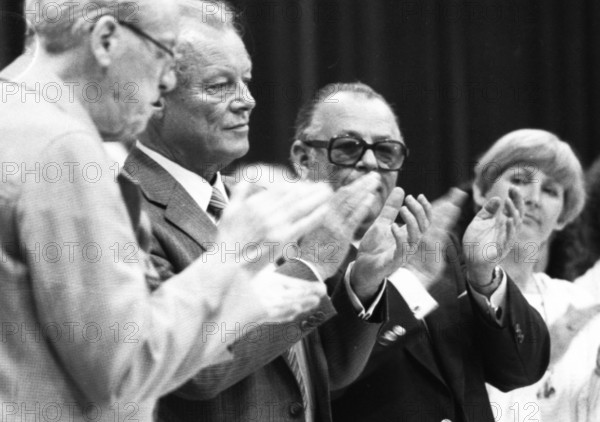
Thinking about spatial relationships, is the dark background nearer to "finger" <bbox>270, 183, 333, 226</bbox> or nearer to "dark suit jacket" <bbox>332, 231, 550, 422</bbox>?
"dark suit jacket" <bbox>332, 231, 550, 422</bbox>

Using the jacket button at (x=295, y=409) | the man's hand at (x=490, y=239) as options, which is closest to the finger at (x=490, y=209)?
the man's hand at (x=490, y=239)

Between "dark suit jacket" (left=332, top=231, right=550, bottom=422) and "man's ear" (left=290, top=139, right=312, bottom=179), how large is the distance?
0.98 feet

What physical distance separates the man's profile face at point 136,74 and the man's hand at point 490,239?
2.87 feet

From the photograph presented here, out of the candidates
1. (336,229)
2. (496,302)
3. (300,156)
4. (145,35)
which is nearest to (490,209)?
(496,302)

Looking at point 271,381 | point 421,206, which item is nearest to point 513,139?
point 421,206

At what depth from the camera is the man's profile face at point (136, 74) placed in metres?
1.14

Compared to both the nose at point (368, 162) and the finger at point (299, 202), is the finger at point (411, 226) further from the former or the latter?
the finger at point (299, 202)

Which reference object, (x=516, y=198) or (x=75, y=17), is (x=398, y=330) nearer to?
(x=516, y=198)

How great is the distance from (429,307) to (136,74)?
0.91 meters

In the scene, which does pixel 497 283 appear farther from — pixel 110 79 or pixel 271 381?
pixel 110 79

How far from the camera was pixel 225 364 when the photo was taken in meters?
1.35

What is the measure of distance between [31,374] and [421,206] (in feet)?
2.92

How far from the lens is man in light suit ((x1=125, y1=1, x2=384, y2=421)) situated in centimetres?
141

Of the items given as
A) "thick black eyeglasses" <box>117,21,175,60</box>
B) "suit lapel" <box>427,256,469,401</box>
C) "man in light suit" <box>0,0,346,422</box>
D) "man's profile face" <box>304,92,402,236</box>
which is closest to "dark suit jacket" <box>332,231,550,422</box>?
"suit lapel" <box>427,256,469,401</box>
